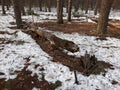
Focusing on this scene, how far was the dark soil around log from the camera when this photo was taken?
7.77 meters

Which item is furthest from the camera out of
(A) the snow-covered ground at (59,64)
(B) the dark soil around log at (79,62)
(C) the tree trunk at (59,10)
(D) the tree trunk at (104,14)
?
(C) the tree trunk at (59,10)

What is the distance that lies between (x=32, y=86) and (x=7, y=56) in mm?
2761

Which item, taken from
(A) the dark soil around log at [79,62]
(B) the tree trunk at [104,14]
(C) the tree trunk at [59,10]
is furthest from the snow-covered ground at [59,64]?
(C) the tree trunk at [59,10]

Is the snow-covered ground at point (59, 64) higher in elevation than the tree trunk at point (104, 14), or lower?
lower

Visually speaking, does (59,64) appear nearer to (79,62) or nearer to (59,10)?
(79,62)

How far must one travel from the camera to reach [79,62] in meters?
8.23

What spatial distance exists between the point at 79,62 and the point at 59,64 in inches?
35.8

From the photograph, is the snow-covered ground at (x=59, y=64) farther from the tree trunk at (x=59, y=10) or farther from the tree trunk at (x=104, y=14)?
the tree trunk at (x=59, y=10)

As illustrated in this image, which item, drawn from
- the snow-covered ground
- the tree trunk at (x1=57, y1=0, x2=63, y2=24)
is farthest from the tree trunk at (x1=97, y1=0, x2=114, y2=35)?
the tree trunk at (x1=57, y1=0, x2=63, y2=24)

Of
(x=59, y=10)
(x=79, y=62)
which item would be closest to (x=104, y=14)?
(x=59, y=10)

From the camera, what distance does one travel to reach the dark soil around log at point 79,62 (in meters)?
7.77

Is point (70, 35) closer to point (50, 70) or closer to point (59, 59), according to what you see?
point (59, 59)

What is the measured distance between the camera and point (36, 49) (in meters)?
9.76

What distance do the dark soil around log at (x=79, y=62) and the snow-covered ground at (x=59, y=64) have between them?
255 millimetres
